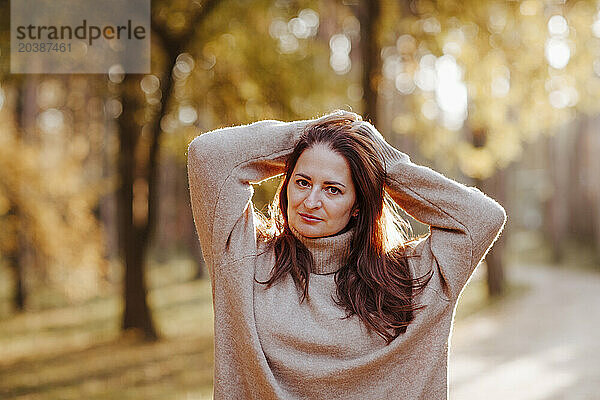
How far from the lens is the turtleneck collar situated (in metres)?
2.19

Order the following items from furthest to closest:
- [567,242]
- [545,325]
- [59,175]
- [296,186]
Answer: [567,242] → [59,175] → [545,325] → [296,186]

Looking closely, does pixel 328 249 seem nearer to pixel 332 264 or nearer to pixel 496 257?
pixel 332 264

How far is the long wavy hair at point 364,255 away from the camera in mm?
2137

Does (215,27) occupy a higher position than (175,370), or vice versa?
(215,27)

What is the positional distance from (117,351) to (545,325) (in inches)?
247

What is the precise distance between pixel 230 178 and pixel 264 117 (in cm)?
622

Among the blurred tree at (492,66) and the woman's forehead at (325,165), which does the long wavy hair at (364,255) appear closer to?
the woman's forehead at (325,165)

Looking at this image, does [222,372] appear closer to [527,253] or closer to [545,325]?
[545,325]

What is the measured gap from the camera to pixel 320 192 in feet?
7.01

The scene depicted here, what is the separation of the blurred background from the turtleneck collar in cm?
527

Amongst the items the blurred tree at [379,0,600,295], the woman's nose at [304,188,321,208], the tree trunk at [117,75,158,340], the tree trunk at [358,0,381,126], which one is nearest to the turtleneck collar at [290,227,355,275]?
the woman's nose at [304,188,321,208]

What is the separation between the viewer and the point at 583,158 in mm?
25156

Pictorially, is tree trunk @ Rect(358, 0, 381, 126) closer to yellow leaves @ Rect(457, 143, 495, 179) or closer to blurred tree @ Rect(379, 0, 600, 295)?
blurred tree @ Rect(379, 0, 600, 295)

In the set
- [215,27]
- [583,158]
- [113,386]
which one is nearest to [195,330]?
[113,386]
